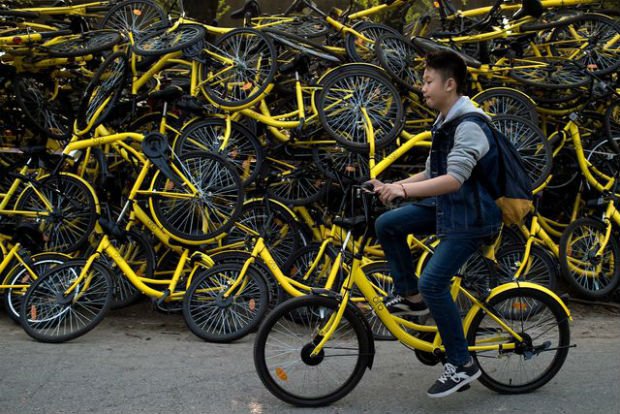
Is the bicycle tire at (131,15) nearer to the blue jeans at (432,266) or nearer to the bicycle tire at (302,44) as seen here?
the bicycle tire at (302,44)

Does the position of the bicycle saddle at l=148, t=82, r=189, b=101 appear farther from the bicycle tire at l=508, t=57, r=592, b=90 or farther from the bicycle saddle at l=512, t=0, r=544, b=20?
the bicycle saddle at l=512, t=0, r=544, b=20

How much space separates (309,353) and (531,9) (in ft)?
17.5

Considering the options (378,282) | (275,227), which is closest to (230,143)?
(275,227)

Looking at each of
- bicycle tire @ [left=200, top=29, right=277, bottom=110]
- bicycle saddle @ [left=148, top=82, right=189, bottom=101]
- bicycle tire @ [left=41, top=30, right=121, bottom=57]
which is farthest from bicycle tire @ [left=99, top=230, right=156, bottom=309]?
bicycle tire @ [left=41, top=30, right=121, bottom=57]

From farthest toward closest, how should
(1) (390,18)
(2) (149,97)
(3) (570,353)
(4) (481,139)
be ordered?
(1) (390,18) → (2) (149,97) → (3) (570,353) → (4) (481,139)

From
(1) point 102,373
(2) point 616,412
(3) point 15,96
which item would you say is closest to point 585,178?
(2) point 616,412

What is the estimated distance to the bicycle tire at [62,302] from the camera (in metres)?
6.35

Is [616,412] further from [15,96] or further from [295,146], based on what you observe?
[15,96]

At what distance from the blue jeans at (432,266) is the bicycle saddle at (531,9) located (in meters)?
4.46

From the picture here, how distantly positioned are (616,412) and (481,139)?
77.4 inches

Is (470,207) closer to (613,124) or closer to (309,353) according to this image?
(309,353)

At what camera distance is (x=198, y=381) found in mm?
5363

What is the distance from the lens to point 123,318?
23.9ft

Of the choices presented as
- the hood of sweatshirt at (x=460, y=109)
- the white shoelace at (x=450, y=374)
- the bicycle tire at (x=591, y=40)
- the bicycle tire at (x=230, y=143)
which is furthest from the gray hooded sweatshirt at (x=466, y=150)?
the bicycle tire at (x=591, y=40)
